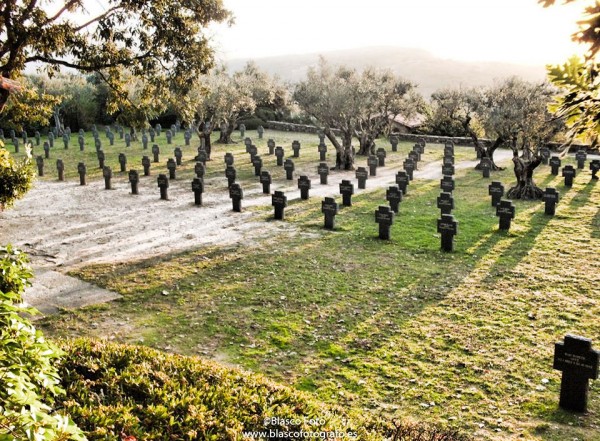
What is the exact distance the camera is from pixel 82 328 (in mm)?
9273

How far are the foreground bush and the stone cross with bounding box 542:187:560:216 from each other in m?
→ 12.5

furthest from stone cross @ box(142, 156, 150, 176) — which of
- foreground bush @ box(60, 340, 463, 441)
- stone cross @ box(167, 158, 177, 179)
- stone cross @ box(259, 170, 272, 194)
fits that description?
foreground bush @ box(60, 340, 463, 441)

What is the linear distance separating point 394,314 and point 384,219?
5.11 meters

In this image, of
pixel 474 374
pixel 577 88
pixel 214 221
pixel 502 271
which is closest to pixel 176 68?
pixel 214 221

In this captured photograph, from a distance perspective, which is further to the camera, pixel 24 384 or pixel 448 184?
pixel 448 184

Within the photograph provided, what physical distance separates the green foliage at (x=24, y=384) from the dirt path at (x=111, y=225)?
7.46 metres

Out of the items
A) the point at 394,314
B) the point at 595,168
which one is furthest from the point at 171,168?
the point at 595,168

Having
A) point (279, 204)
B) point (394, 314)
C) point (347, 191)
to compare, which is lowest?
point (394, 314)

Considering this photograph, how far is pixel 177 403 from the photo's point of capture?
15.8 ft

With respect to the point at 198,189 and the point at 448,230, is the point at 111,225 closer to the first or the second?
the point at 198,189

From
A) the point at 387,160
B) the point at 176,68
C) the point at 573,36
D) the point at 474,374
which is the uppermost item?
the point at 176,68

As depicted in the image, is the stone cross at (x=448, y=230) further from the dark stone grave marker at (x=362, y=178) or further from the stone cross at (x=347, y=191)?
the dark stone grave marker at (x=362, y=178)

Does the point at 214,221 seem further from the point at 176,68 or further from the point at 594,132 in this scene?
the point at 594,132

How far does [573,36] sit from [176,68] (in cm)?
1501
